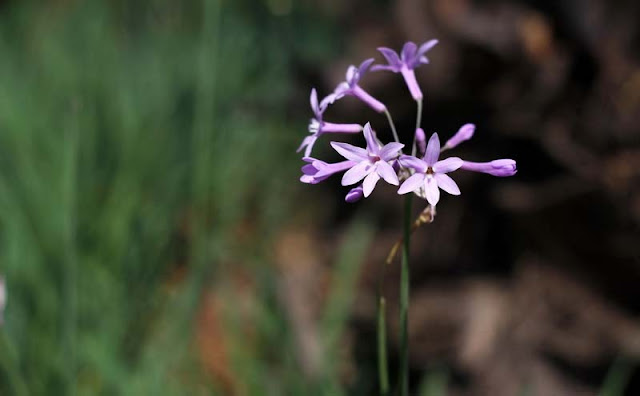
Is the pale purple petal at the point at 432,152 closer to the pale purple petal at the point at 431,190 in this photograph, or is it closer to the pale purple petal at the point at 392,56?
the pale purple petal at the point at 431,190

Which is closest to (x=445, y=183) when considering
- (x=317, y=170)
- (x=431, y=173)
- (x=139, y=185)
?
(x=431, y=173)

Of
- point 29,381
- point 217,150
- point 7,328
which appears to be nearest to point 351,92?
point 7,328

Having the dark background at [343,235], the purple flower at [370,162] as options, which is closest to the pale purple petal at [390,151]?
the purple flower at [370,162]

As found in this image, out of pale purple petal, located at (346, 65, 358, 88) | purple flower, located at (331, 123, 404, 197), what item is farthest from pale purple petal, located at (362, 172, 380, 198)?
pale purple petal, located at (346, 65, 358, 88)

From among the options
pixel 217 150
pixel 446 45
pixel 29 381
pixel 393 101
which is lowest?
pixel 29 381

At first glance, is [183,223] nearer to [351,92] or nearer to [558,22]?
[558,22]

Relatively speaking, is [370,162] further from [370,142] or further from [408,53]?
[408,53]
